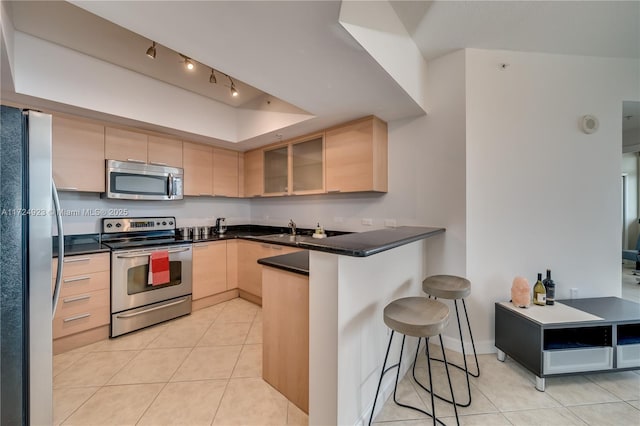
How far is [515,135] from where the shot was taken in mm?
2127

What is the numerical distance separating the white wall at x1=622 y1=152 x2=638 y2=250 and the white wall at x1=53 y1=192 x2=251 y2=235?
300 inches

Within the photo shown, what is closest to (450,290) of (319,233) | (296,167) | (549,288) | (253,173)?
(549,288)

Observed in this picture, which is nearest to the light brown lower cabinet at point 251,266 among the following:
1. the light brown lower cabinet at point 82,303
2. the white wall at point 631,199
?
the light brown lower cabinet at point 82,303

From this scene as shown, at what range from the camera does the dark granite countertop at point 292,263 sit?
1449 millimetres

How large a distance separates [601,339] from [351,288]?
2139mm

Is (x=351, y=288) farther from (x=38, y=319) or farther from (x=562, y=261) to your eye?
(x=562, y=261)

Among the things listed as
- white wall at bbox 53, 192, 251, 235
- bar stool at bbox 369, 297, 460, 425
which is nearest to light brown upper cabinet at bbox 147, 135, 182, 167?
white wall at bbox 53, 192, 251, 235

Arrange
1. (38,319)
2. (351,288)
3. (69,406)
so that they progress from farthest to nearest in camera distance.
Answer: (69,406)
(351,288)
(38,319)

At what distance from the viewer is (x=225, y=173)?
3615 millimetres

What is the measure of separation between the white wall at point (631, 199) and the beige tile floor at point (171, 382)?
295 inches

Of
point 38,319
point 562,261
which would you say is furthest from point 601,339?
point 38,319

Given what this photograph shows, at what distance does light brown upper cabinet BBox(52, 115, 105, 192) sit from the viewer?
2.23 m

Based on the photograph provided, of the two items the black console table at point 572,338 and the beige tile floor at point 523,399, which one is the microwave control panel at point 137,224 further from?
the black console table at point 572,338

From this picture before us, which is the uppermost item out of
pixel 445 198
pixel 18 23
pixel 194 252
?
pixel 18 23
